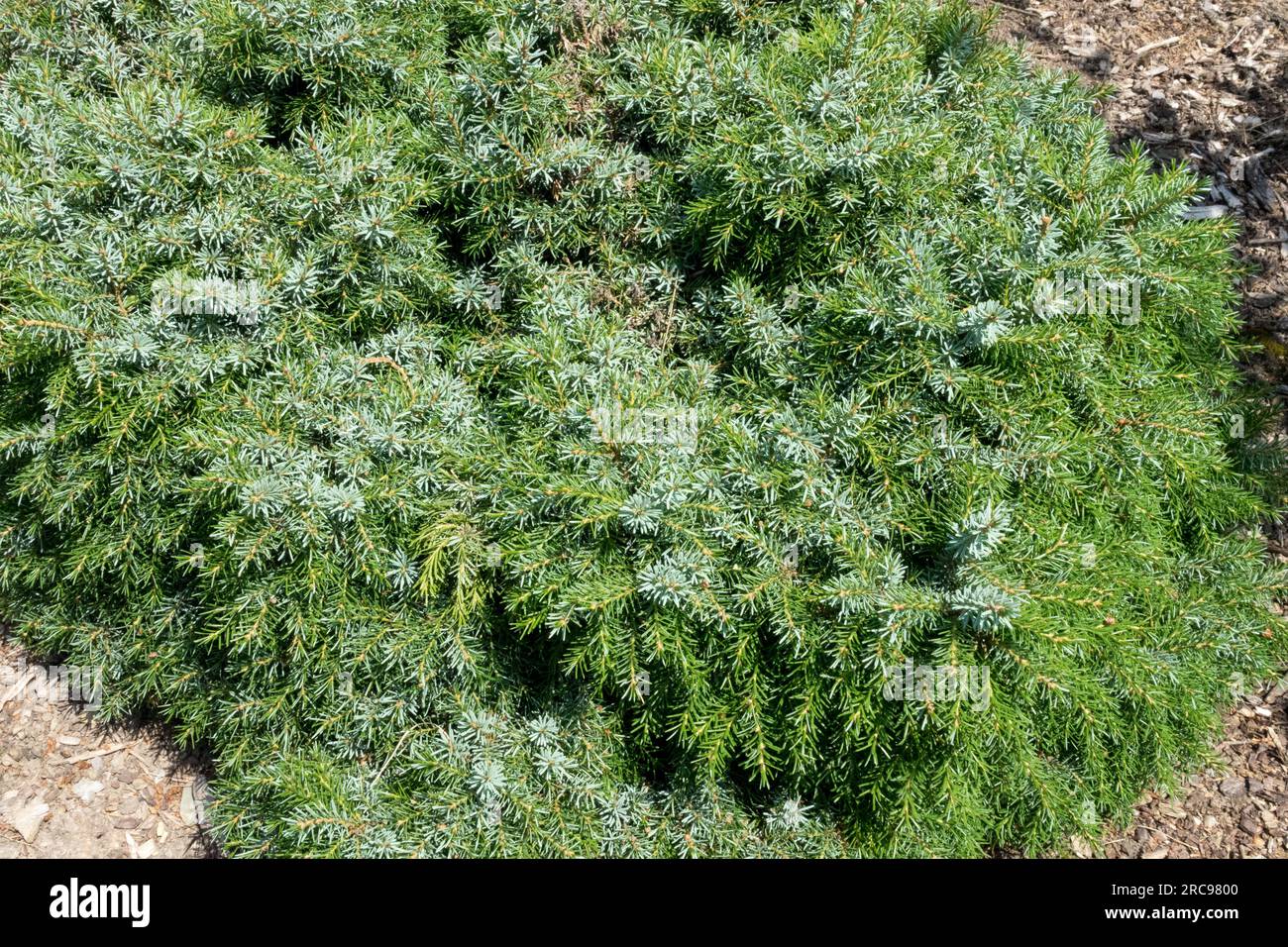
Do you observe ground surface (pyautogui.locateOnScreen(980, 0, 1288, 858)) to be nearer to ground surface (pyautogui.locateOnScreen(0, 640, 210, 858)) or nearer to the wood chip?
the wood chip

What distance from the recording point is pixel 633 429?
2285 mm

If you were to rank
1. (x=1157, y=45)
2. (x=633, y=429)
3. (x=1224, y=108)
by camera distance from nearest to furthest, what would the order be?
1. (x=633, y=429)
2. (x=1224, y=108)
3. (x=1157, y=45)

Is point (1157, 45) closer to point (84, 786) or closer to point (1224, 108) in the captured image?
point (1224, 108)

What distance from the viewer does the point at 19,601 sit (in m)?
3.06

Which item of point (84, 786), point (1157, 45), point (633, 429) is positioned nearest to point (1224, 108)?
point (1157, 45)

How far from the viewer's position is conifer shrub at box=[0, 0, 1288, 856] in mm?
2238

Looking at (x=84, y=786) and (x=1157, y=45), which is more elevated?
(x=1157, y=45)

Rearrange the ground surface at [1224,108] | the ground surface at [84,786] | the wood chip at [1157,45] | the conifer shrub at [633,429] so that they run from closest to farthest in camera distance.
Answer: the conifer shrub at [633,429], the ground surface at [84,786], the ground surface at [1224,108], the wood chip at [1157,45]

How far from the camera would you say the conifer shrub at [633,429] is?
7.34 feet

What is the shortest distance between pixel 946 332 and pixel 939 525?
1.63 ft

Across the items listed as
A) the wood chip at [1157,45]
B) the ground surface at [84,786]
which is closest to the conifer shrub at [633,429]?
the ground surface at [84,786]

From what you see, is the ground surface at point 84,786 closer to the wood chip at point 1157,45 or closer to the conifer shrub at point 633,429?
the conifer shrub at point 633,429

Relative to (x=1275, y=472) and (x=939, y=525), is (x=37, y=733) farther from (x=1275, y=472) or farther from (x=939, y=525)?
(x=1275, y=472)
